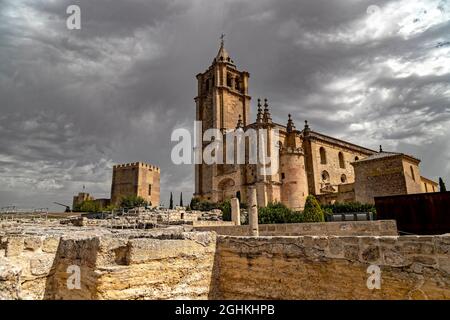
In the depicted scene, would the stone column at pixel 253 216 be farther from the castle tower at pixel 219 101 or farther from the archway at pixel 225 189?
the castle tower at pixel 219 101

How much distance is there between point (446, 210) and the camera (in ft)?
45.2

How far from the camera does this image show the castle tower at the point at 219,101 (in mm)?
39844

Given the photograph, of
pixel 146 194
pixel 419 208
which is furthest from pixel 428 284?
pixel 146 194

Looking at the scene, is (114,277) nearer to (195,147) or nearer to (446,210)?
(446,210)

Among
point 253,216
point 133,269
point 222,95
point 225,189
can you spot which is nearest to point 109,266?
point 133,269

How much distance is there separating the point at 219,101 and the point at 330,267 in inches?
1532

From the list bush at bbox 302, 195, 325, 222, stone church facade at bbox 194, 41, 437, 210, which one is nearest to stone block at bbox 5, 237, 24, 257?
bush at bbox 302, 195, 325, 222

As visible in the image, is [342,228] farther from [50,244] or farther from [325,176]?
[325,176]

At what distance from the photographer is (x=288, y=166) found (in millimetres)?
31984

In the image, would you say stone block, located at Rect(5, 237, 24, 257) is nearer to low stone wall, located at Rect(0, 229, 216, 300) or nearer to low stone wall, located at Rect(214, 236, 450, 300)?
low stone wall, located at Rect(0, 229, 216, 300)

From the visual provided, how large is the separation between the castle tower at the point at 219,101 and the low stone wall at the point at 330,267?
33.0m

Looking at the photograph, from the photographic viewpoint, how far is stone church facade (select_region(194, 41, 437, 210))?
2930 cm

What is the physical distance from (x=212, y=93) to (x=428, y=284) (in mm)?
41125
